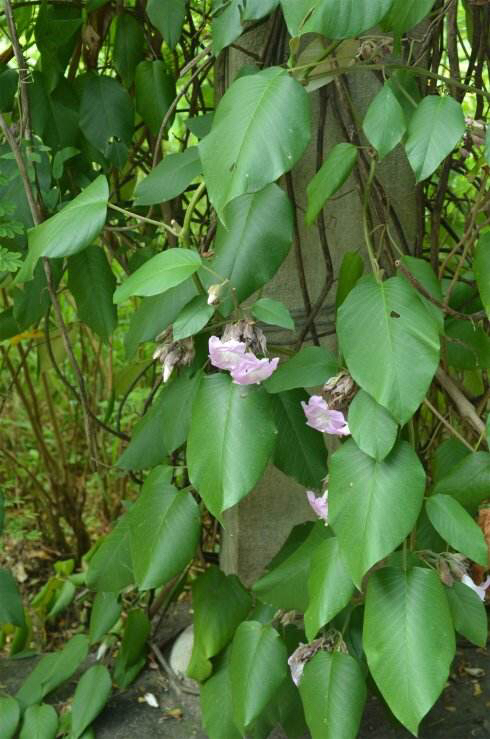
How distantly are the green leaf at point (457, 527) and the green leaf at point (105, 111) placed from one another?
754 mm

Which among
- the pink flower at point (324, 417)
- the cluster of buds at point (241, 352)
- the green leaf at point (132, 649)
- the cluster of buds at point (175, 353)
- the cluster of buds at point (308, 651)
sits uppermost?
the cluster of buds at point (241, 352)

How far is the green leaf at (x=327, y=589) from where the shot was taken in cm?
103

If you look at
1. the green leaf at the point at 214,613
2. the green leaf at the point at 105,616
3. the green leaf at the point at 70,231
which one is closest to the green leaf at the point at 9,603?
the green leaf at the point at 105,616

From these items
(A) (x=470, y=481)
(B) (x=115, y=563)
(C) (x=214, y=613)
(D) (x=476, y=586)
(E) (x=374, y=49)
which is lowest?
(C) (x=214, y=613)

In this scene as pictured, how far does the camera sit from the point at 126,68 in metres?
1.49

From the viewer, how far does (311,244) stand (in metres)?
1.48

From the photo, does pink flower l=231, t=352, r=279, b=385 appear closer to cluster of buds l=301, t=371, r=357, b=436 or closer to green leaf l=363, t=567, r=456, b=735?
cluster of buds l=301, t=371, r=357, b=436

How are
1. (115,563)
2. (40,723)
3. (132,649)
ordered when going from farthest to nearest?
(132,649)
(40,723)
(115,563)

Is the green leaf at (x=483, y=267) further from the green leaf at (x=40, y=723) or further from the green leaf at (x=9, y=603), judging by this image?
the green leaf at (x=40, y=723)

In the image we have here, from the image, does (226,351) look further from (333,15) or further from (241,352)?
(333,15)

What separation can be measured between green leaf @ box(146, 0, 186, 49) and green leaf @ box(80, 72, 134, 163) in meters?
0.20

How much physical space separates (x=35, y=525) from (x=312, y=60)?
60.3 inches

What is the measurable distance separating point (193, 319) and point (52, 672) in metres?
0.91

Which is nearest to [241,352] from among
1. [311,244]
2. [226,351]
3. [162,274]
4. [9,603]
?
[226,351]
